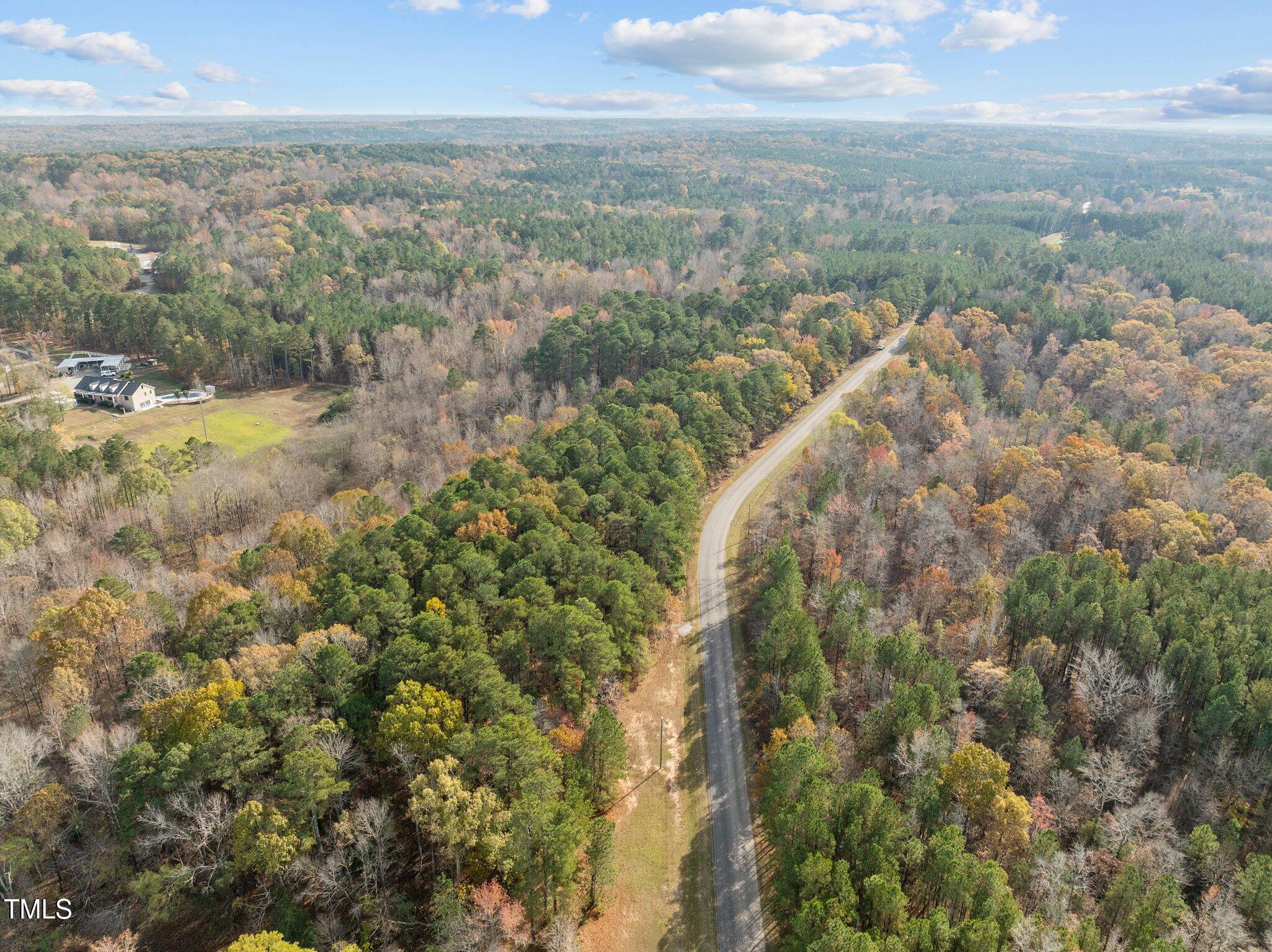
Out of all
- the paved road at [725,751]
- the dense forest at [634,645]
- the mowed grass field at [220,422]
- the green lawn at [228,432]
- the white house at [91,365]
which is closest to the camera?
the dense forest at [634,645]

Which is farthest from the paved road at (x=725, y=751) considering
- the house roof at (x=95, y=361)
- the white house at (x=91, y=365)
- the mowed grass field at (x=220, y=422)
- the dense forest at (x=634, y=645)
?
the house roof at (x=95, y=361)

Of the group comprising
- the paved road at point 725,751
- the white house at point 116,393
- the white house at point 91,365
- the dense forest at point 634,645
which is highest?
the white house at point 91,365

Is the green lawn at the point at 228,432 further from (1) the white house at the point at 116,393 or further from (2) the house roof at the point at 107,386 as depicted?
(2) the house roof at the point at 107,386

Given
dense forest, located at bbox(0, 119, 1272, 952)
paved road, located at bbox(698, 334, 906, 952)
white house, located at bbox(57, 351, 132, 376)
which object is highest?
white house, located at bbox(57, 351, 132, 376)

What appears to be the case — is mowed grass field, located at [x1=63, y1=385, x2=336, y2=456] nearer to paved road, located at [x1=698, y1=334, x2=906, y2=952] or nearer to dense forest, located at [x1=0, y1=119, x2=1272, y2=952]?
dense forest, located at [x1=0, y1=119, x2=1272, y2=952]

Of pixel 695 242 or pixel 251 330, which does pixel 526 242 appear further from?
pixel 251 330

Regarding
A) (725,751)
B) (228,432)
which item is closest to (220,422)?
(228,432)

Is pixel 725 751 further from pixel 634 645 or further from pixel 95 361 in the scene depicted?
pixel 95 361

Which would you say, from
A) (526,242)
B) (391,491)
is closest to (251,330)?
(391,491)

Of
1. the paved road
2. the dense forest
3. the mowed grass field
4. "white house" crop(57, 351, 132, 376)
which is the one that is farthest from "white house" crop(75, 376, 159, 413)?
the paved road
